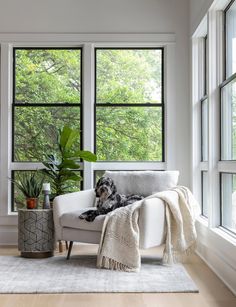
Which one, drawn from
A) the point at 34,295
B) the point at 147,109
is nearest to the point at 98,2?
the point at 147,109

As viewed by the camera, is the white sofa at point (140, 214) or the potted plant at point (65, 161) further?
the potted plant at point (65, 161)

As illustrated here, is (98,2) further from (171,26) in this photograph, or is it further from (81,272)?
(81,272)

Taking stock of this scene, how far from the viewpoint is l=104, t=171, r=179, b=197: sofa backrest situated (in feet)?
16.5

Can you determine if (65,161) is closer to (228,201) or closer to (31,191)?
(31,191)

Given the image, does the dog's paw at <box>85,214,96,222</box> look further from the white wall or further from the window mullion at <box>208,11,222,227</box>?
the white wall

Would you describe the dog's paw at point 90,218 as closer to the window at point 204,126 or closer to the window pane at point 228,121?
the window pane at point 228,121

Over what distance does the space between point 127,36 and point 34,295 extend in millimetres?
3400

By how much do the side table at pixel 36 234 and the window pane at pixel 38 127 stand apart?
113cm

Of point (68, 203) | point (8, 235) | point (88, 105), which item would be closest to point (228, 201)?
point (68, 203)

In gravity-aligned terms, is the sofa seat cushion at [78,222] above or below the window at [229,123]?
below

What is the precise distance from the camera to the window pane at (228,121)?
416cm

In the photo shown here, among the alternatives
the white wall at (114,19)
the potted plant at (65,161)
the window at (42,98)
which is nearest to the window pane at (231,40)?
the white wall at (114,19)

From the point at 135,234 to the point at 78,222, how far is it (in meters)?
Answer: 0.58

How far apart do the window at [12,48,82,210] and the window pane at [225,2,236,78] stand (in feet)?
6.83
